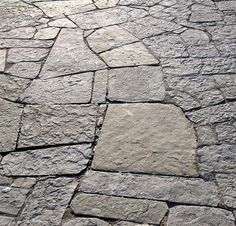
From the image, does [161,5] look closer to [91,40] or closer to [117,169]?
[91,40]

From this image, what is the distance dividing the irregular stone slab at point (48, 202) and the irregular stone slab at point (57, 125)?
0.42 metres

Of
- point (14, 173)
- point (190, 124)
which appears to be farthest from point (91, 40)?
point (14, 173)

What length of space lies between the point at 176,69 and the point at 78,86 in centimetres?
100

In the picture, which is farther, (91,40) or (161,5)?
(161,5)

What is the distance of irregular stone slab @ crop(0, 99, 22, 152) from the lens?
2967 millimetres

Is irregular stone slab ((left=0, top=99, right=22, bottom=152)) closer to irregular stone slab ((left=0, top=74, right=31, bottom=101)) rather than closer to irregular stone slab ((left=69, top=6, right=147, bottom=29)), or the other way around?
irregular stone slab ((left=0, top=74, right=31, bottom=101))

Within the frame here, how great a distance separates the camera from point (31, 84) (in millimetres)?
3598

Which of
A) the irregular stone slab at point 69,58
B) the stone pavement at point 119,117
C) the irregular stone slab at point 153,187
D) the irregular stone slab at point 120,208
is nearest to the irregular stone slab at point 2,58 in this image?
the stone pavement at point 119,117

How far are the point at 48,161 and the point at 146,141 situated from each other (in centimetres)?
78

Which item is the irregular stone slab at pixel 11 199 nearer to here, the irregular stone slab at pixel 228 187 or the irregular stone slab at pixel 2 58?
the irregular stone slab at pixel 228 187

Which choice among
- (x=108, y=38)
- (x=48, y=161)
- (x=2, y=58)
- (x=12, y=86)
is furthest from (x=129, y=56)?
(x=48, y=161)

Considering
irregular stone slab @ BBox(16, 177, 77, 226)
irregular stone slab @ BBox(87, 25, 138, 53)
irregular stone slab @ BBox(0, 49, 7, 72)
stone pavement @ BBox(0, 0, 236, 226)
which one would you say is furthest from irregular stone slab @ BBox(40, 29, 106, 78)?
irregular stone slab @ BBox(16, 177, 77, 226)

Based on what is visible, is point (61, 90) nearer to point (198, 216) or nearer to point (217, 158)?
point (217, 158)

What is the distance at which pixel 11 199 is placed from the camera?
2.54 m
